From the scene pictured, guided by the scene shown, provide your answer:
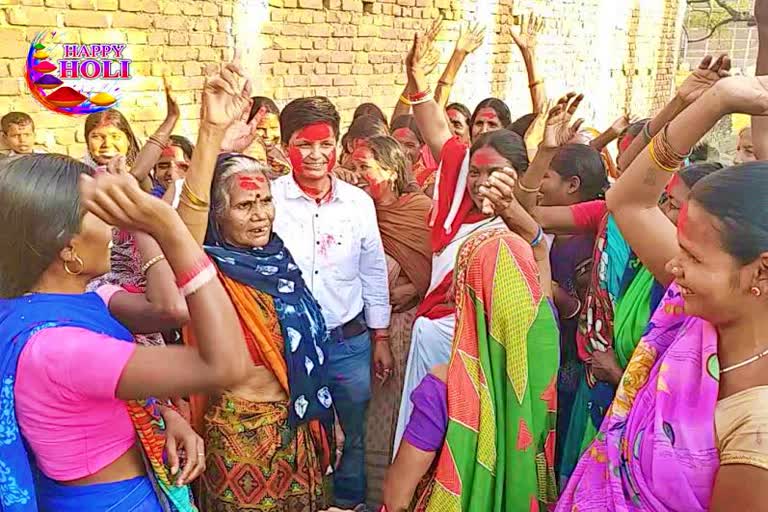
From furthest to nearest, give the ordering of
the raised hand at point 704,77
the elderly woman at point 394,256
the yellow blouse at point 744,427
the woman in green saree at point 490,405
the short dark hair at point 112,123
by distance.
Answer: the short dark hair at point 112,123 → the elderly woman at point 394,256 → the raised hand at point 704,77 → the woman in green saree at point 490,405 → the yellow blouse at point 744,427

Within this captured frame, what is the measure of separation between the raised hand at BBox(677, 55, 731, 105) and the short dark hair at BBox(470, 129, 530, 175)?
664 millimetres

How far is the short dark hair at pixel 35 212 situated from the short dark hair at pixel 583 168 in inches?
90.1

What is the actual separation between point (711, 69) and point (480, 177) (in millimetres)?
856

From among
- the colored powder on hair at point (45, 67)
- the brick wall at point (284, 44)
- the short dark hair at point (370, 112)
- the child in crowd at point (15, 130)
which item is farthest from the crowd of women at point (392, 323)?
the brick wall at point (284, 44)

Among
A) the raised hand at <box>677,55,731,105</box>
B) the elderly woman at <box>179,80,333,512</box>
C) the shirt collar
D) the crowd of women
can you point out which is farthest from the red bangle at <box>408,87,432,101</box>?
the raised hand at <box>677,55,731,105</box>

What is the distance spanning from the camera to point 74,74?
495 cm

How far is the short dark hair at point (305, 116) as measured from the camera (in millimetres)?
3158

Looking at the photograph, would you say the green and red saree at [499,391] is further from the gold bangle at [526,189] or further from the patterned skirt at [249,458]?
the gold bangle at [526,189]

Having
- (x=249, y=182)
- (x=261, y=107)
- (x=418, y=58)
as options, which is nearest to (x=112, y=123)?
(x=261, y=107)

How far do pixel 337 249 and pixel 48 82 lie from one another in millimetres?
2915

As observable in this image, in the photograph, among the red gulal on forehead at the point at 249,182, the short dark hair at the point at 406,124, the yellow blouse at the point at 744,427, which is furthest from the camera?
the short dark hair at the point at 406,124

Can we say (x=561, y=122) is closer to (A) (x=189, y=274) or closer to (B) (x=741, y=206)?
(B) (x=741, y=206)

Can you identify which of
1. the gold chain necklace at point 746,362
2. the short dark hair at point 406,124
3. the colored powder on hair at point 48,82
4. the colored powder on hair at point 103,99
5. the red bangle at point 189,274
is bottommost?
the gold chain necklace at point 746,362

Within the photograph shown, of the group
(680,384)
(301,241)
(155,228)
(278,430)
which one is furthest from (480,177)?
(155,228)
